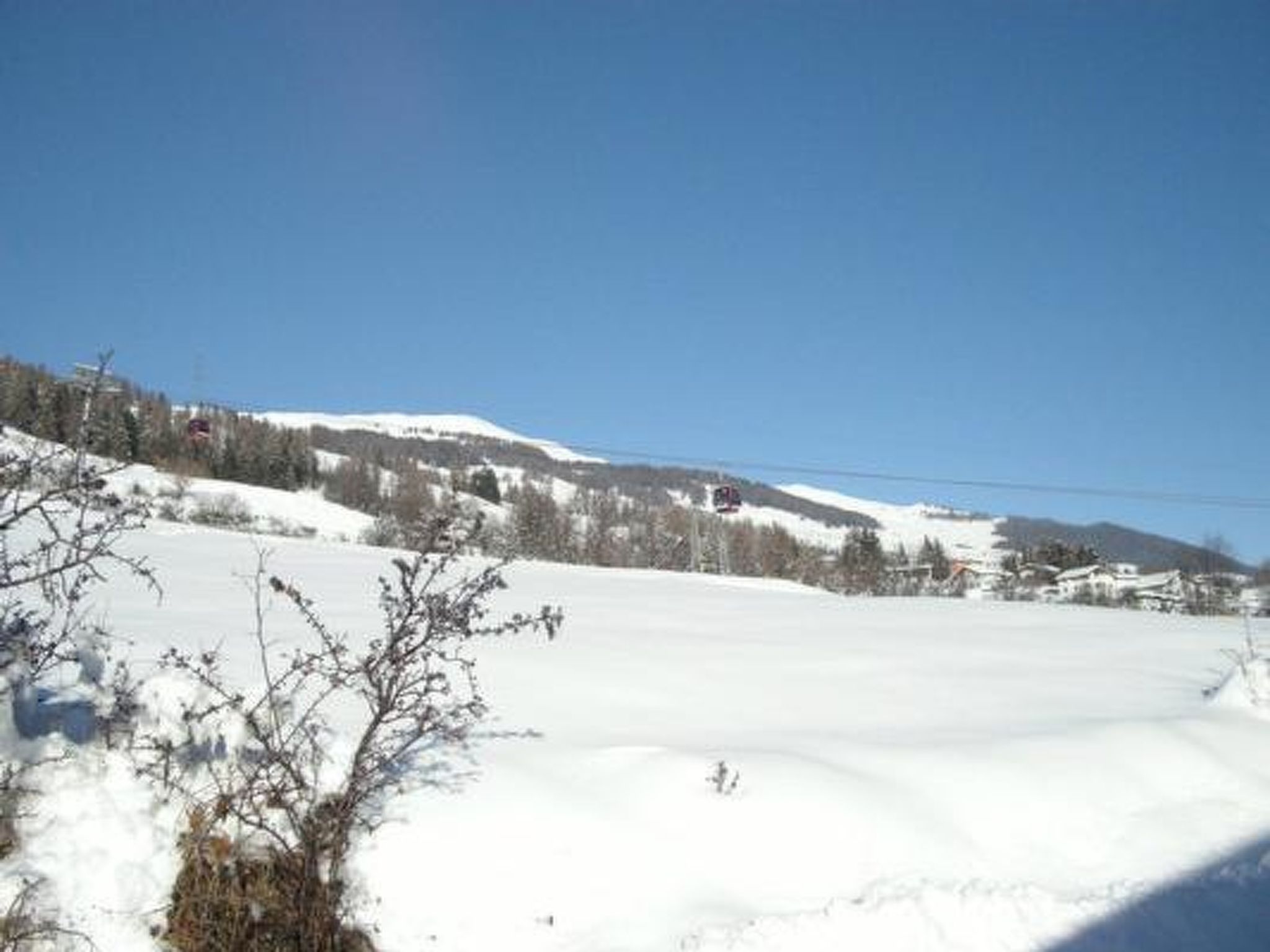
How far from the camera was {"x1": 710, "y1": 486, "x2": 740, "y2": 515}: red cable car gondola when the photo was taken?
42.4 meters

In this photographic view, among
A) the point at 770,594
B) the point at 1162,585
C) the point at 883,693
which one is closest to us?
the point at 883,693

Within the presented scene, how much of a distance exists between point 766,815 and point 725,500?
37812mm

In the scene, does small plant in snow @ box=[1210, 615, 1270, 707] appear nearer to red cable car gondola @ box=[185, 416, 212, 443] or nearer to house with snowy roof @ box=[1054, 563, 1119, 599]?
red cable car gondola @ box=[185, 416, 212, 443]

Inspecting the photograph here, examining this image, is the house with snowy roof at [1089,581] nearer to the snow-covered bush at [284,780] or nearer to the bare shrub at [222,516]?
the bare shrub at [222,516]

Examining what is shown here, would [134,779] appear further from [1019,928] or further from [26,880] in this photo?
[1019,928]

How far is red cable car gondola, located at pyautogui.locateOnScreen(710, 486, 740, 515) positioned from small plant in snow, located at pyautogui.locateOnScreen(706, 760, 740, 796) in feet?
119

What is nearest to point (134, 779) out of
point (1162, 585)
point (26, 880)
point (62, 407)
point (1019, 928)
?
point (26, 880)

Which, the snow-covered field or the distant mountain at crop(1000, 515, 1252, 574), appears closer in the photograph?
the snow-covered field

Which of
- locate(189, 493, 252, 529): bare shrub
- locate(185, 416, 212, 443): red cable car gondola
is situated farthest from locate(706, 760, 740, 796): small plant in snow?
locate(185, 416, 212, 443): red cable car gondola

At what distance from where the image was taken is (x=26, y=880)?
4.09 meters

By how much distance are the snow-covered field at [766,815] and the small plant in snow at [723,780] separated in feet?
0.11

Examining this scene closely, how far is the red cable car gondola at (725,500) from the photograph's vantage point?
4244 centimetres

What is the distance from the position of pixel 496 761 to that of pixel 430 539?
136 cm

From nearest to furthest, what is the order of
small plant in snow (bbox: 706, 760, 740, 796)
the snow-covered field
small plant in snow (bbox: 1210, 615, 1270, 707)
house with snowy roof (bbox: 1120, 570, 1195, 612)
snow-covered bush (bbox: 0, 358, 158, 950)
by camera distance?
snow-covered bush (bbox: 0, 358, 158, 950) < the snow-covered field < small plant in snow (bbox: 706, 760, 740, 796) < small plant in snow (bbox: 1210, 615, 1270, 707) < house with snowy roof (bbox: 1120, 570, 1195, 612)
